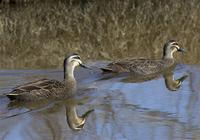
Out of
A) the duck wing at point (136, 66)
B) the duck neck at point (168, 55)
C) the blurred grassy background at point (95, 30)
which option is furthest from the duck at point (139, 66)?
the blurred grassy background at point (95, 30)

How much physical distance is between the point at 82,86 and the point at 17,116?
2.36 m

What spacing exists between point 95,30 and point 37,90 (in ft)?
18.8

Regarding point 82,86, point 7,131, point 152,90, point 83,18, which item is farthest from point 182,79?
point 83,18

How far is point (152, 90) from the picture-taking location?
1127cm

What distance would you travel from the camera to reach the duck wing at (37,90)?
1039 centimetres

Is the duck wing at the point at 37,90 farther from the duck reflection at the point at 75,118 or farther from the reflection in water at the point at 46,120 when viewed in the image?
the duck reflection at the point at 75,118

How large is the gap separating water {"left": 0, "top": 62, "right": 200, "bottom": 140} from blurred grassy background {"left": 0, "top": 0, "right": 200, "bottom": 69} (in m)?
1.35

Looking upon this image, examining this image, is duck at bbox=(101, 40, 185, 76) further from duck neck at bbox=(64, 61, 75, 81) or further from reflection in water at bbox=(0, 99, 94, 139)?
reflection in water at bbox=(0, 99, 94, 139)

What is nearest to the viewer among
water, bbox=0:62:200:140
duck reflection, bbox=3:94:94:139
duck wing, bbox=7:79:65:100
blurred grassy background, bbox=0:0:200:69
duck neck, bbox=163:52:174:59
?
water, bbox=0:62:200:140

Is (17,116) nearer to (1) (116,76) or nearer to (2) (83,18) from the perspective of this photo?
(1) (116,76)

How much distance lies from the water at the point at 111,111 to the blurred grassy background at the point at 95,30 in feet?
4.42

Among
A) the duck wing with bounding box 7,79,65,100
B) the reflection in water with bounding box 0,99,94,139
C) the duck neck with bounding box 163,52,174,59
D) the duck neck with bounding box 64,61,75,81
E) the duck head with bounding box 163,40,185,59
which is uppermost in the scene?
the duck head with bounding box 163,40,185,59

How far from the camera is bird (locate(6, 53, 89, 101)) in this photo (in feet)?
34.3

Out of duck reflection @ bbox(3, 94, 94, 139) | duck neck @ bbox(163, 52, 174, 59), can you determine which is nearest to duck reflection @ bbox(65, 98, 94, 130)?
duck reflection @ bbox(3, 94, 94, 139)
